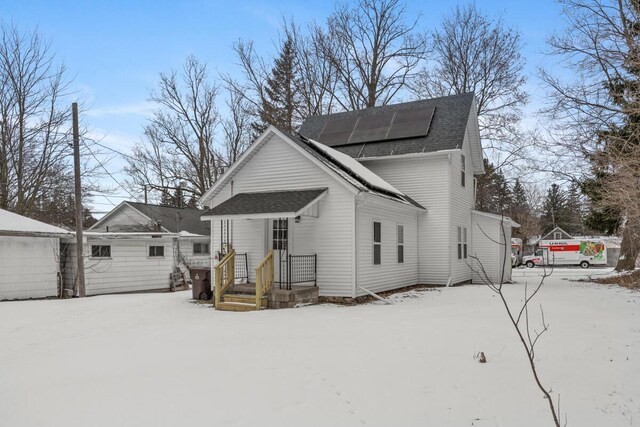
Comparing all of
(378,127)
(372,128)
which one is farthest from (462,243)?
(372,128)

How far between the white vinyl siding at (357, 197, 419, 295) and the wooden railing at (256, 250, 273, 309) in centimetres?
244

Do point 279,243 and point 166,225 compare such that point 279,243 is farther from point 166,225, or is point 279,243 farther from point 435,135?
point 166,225

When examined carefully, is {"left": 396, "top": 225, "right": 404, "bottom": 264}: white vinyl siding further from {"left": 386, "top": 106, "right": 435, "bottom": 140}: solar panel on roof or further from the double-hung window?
{"left": 386, "top": 106, "right": 435, "bottom": 140}: solar panel on roof

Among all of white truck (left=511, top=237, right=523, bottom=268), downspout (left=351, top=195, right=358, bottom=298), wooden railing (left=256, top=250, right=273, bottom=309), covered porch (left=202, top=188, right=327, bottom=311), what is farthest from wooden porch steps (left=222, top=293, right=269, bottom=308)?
white truck (left=511, top=237, right=523, bottom=268)

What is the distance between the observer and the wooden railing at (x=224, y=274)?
12.2m

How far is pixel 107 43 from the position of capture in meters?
15.1

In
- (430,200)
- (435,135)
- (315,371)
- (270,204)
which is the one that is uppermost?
(435,135)

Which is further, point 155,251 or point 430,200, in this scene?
point 155,251

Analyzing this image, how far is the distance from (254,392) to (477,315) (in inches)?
253

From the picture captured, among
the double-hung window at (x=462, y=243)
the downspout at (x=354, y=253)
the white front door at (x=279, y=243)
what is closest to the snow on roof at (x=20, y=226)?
Result: the white front door at (x=279, y=243)

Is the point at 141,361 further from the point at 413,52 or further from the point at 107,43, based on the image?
the point at 413,52

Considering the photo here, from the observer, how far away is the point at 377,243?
1382 centimetres

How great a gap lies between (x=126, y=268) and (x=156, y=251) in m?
1.74

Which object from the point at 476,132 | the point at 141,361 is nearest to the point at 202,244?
the point at 476,132
